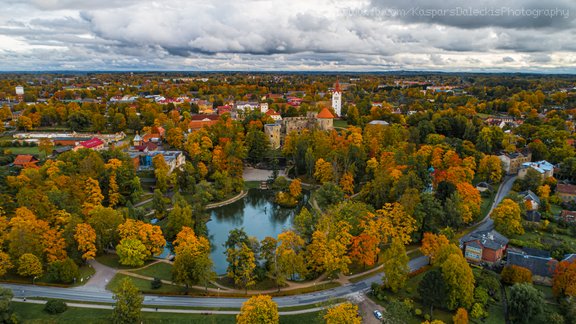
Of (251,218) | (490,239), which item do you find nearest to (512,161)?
(490,239)

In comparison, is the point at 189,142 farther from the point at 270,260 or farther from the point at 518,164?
the point at 518,164

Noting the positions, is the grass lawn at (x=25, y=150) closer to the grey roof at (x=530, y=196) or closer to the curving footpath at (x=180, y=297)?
the curving footpath at (x=180, y=297)

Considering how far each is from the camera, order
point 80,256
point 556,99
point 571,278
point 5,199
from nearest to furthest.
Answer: point 571,278 < point 80,256 < point 5,199 < point 556,99

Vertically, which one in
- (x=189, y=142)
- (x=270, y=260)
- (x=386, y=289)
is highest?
(x=189, y=142)

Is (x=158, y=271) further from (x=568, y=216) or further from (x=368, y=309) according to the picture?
(x=568, y=216)

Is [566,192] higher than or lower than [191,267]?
higher

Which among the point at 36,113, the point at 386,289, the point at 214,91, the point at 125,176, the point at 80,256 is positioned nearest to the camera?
the point at 386,289

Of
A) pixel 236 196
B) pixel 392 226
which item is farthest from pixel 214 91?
pixel 392 226
